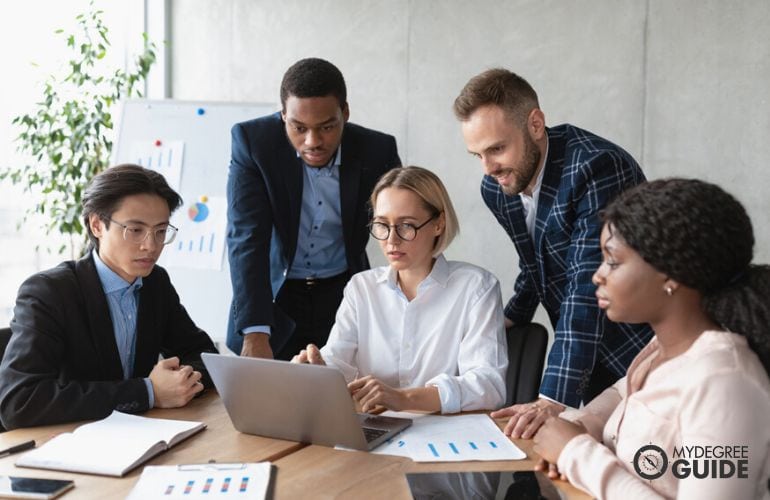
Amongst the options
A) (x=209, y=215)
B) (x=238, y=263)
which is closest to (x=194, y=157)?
(x=209, y=215)

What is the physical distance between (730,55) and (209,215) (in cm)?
260

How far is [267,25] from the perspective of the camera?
499 centimetres

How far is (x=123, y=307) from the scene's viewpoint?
95.2 inches

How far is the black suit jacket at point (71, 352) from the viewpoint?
2.04 meters

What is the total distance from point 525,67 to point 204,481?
321cm

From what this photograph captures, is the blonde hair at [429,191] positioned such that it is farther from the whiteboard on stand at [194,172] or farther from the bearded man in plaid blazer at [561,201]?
the whiteboard on stand at [194,172]

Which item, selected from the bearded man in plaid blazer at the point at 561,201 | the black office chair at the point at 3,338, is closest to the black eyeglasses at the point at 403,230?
the bearded man in plaid blazer at the point at 561,201

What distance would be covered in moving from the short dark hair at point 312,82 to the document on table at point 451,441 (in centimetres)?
113

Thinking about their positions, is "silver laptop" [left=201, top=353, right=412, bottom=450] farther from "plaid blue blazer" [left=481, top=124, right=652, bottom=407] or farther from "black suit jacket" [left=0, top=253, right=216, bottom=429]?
"plaid blue blazer" [left=481, top=124, right=652, bottom=407]

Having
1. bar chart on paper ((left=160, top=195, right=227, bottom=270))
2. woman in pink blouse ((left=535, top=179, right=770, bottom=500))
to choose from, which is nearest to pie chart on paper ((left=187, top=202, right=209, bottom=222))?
bar chart on paper ((left=160, top=195, right=227, bottom=270))

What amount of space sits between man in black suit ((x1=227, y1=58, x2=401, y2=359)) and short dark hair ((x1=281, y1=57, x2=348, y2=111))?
0.32ft

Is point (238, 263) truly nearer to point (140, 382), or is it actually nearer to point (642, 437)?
point (140, 382)

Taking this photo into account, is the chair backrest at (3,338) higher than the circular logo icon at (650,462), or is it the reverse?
the chair backrest at (3,338)

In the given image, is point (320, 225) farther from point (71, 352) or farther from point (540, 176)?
point (71, 352)
